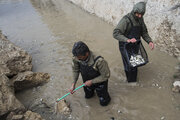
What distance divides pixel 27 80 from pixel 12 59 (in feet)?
2.51

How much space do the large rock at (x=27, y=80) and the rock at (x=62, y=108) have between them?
1001 mm

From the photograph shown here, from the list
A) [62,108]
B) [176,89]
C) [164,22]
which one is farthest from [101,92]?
[164,22]

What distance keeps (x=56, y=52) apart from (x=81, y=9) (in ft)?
19.3

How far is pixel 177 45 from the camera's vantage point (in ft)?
13.1

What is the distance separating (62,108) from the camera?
115 inches

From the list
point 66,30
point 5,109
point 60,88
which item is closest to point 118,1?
point 66,30

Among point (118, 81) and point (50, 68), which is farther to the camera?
point (50, 68)

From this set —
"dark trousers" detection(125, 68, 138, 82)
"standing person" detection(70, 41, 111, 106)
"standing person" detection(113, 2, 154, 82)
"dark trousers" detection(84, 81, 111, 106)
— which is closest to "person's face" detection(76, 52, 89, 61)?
"standing person" detection(70, 41, 111, 106)

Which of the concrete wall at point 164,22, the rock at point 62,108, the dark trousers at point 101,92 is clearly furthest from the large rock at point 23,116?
the concrete wall at point 164,22

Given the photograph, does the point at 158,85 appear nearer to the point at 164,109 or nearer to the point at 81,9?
the point at 164,109

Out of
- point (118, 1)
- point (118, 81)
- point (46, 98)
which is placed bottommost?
point (46, 98)

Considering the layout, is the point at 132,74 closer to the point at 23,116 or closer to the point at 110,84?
the point at 110,84

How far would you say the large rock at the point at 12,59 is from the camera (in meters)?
3.71

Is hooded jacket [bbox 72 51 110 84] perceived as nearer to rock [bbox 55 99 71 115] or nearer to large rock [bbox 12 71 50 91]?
rock [bbox 55 99 71 115]
